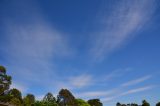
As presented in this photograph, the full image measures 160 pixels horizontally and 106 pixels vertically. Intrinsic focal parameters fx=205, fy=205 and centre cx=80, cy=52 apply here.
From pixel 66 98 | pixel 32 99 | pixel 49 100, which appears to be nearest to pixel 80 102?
pixel 66 98

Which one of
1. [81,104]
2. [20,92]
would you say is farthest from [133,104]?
[20,92]

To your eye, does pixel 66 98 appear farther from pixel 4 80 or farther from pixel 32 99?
pixel 4 80

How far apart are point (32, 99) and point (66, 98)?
1764 centimetres

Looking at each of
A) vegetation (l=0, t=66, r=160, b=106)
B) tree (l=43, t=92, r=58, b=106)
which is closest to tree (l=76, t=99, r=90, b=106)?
vegetation (l=0, t=66, r=160, b=106)

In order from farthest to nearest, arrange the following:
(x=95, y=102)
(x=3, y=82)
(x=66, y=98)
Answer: (x=95, y=102) → (x=66, y=98) → (x=3, y=82)

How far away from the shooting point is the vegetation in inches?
2495

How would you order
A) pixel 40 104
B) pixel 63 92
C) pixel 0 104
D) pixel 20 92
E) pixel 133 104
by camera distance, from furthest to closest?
pixel 133 104 < pixel 63 92 < pixel 20 92 < pixel 40 104 < pixel 0 104

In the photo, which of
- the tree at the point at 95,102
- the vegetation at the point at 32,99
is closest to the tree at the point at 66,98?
the vegetation at the point at 32,99

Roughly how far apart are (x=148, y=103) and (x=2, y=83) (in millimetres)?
72156

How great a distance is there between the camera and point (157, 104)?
105 metres

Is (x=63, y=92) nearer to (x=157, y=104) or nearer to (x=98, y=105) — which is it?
(x=98, y=105)

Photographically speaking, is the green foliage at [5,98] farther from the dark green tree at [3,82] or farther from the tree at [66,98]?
the tree at [66,98]

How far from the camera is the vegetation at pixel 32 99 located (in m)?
63.4

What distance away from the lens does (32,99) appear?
10219 cm
